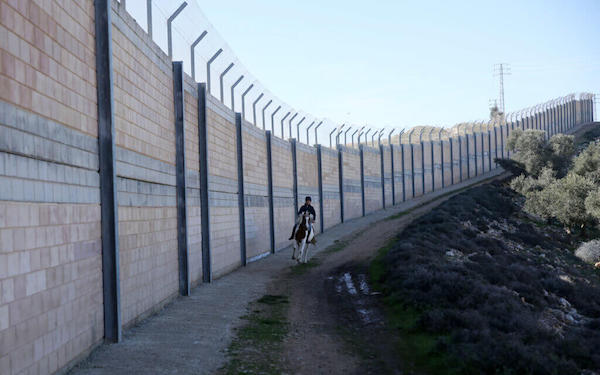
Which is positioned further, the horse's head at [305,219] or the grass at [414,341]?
the horse's head at [305,219]

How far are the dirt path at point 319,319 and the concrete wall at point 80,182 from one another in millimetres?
2609

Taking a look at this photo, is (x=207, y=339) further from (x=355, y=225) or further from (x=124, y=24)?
(x=355, y=225)

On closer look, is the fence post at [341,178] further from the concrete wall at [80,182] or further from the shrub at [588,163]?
the shrub at [588,163]

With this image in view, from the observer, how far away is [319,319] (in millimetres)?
11094

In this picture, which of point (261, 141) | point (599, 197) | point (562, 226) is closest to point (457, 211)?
point (599, 197)

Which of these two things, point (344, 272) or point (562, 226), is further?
point (562, 226)

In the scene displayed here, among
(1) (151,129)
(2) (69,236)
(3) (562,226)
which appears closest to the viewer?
(2) (69,236)

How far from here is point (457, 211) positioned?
34344 mm

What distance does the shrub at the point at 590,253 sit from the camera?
30812mm

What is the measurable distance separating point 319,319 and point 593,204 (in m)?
30.6

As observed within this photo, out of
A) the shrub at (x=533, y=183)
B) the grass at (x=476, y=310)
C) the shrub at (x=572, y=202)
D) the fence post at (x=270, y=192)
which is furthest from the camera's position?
the shrub at (x=533, y=183)

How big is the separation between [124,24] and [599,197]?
3348cm

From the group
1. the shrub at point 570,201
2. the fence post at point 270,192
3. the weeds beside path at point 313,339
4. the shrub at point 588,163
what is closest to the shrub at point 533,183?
the shrub at point 588,163

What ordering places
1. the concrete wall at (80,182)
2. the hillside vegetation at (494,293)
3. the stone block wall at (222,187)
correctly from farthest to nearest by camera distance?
the stone block wall at (222,187) → the hillside vegetation at (494,293) → the concrete wall at (80,182)
